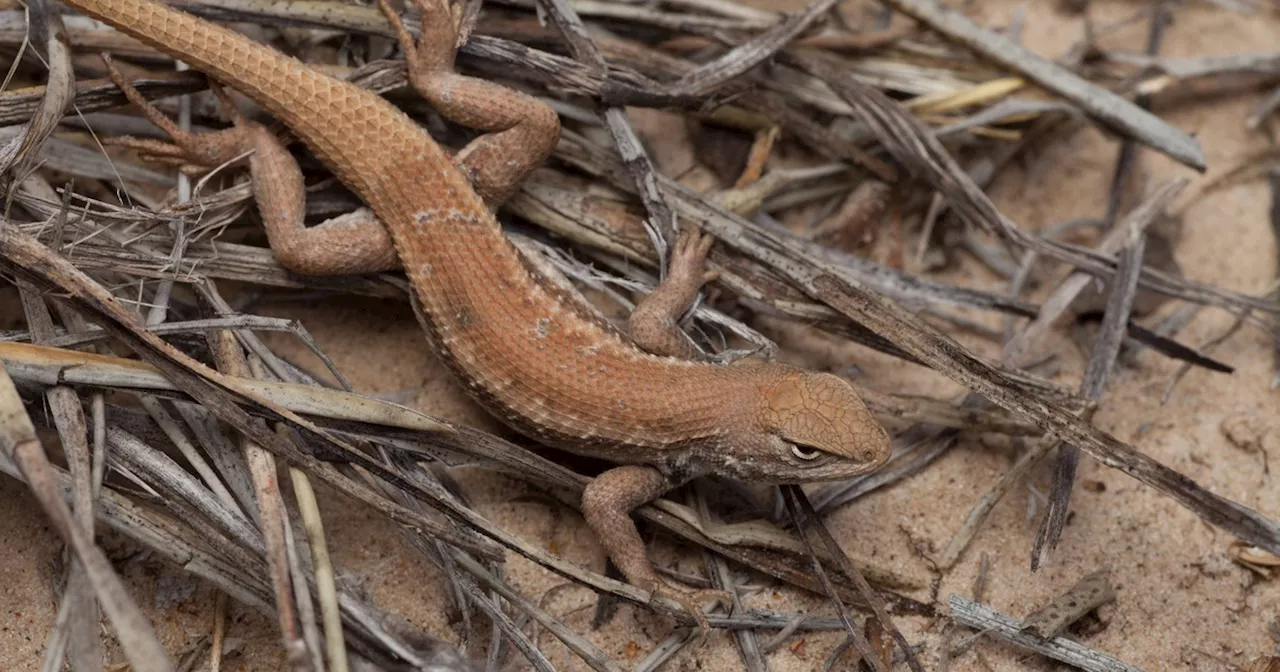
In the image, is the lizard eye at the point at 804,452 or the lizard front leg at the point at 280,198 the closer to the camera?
the lizard eye at the point at 804,452

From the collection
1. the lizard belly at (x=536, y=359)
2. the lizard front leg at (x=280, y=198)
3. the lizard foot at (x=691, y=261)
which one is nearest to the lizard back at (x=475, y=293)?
the lizard belly at (x=536, y=359)

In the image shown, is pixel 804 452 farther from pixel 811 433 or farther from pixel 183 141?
pixel 183 141

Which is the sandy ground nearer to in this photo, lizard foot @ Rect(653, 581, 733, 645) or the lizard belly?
lizard foot @ Rect(653, 581, 733, 645)

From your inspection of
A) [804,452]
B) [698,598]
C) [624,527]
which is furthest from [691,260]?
[698,598]

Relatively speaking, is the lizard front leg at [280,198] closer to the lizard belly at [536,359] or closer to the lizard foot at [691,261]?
the lizard belly at [536,359]


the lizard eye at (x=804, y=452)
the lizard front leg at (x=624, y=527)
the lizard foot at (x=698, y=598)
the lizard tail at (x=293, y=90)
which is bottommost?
the lizard foot at (x=698, y=598)

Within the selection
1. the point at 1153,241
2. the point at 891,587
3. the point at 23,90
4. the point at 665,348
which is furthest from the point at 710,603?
the point at 23,90

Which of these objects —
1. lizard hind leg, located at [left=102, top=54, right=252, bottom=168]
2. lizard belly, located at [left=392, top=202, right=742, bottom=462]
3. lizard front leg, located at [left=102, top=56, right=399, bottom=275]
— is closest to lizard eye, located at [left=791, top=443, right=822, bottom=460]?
lizard belly, located at [left=392, top=202, right=742, bottom=462]
